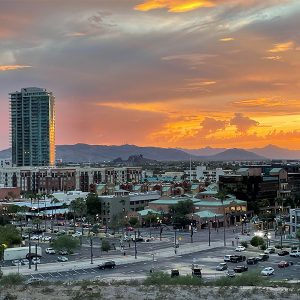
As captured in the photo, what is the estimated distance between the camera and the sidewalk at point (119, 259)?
1626 inches

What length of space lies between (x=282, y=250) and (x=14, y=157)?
455 ft

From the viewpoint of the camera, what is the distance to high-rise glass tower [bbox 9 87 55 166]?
177250mm

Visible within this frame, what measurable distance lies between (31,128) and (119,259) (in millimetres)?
138148

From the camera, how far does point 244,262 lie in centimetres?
4422

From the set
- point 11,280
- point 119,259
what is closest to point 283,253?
point 119,259

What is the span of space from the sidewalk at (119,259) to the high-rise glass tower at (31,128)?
128 meters

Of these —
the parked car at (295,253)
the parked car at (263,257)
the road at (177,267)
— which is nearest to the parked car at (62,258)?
the road at (177,267)

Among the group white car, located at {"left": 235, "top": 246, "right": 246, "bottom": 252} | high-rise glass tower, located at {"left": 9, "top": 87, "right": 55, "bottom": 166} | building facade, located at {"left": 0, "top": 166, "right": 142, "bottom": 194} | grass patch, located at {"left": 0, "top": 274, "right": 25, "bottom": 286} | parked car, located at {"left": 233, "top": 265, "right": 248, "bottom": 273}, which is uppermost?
high-rise glass tower, located at {"left": 9, "top": 87, "right": 55, "bottom": 166}

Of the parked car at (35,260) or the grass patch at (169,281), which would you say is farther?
the parked car at (35,260)

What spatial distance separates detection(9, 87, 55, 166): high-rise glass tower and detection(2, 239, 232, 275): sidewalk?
420 ft

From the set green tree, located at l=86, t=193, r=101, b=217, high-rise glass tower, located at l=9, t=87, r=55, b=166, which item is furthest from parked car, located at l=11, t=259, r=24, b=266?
high-rise glass tower, located at l=9, t=87, r=55, b=166

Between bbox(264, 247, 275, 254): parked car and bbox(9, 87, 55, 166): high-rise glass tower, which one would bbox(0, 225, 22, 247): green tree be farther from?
bbox(9, 87, 55, 166): high-rise glass tower

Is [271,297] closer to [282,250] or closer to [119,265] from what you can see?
[119,265]

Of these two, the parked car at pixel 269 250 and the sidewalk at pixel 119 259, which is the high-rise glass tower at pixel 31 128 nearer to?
the sidewalk at pixel 119 259
